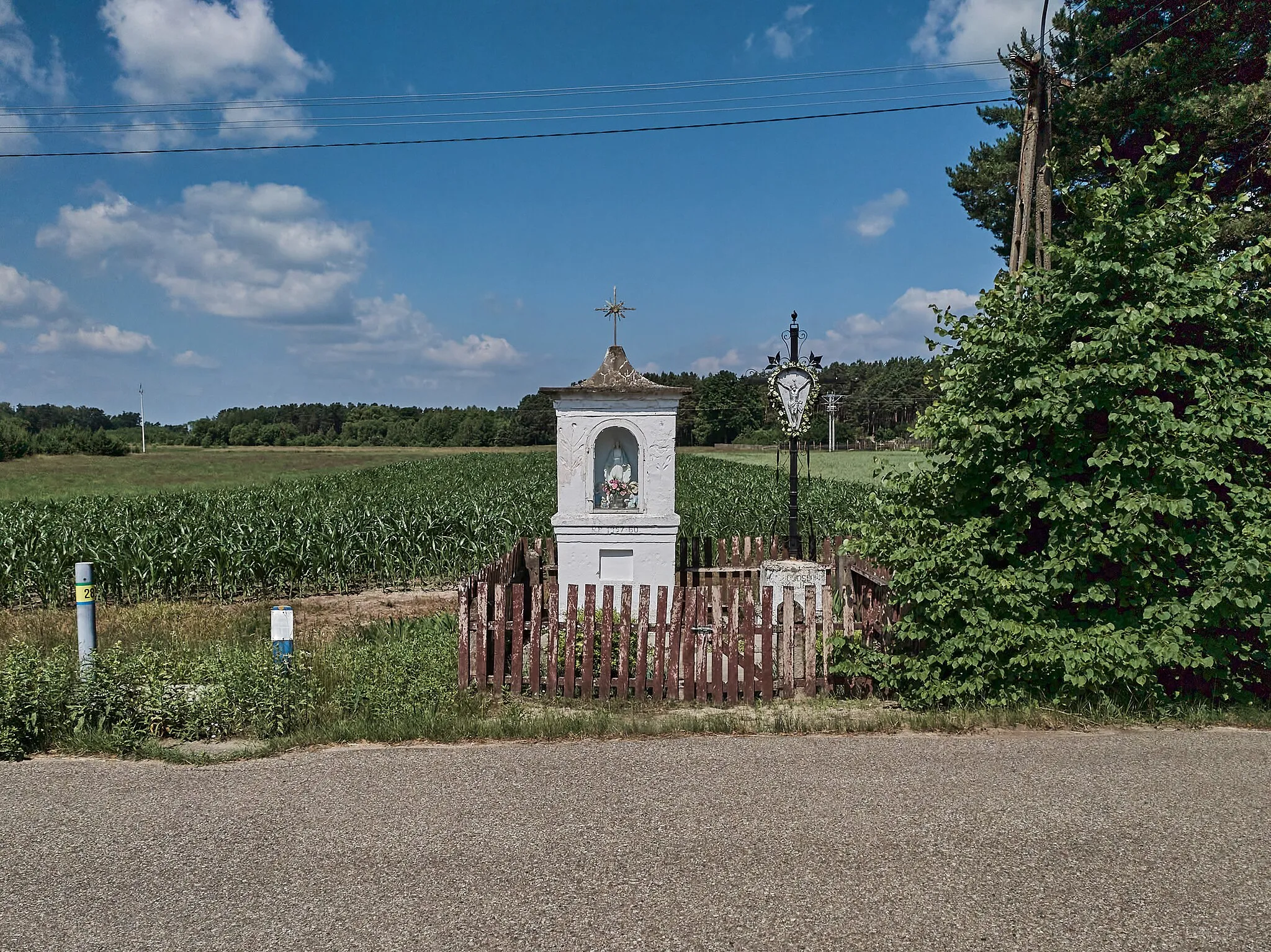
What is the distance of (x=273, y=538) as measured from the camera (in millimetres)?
15180

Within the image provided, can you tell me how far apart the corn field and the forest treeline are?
3708 centimetres

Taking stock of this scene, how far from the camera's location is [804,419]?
35.0 feet

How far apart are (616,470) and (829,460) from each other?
53.5 metres

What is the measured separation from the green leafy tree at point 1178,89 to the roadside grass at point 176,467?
33443 mm

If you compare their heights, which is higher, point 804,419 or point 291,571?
point 804,419

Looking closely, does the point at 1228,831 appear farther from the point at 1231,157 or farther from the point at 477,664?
the point at 1231,157

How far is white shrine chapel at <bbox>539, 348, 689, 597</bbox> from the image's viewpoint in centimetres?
1054

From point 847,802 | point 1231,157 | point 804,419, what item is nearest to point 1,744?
point 847,802

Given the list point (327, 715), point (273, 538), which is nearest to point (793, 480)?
point (327, 715)

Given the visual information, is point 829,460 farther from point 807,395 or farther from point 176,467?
point 807,395

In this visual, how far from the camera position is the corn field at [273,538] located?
1411 centimetres

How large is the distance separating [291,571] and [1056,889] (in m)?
13.4

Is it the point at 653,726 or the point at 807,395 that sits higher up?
the point at 807,395

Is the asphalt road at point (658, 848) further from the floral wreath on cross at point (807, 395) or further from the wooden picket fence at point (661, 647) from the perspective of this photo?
the floral wreath on cross at point (807, 395)
